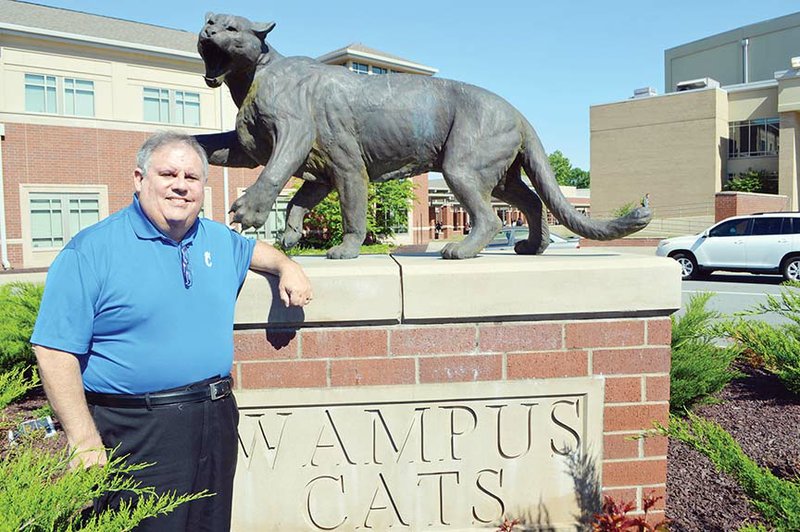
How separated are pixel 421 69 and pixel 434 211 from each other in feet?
44.3

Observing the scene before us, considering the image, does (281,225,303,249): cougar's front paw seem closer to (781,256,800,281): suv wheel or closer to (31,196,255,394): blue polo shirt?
(31,196,255,394): blue polo shirt

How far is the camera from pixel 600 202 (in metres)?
39.4

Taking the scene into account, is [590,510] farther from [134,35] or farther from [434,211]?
[434,211]

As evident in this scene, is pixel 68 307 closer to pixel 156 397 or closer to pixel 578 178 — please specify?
pixel 156 397

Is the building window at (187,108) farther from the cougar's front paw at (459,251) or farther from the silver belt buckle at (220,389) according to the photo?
the silver belt buckle at (220,389)

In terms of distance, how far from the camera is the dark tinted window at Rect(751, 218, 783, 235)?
46.2 feet

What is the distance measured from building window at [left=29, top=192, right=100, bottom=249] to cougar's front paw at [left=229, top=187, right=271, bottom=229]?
2202 centimetres

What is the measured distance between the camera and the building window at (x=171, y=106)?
24.2 meters

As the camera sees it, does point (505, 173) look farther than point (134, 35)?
No

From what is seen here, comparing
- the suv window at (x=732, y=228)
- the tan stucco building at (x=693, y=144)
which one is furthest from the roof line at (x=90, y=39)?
the tan stucco building at (x=693, y=144)

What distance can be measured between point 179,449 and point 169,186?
89 cm

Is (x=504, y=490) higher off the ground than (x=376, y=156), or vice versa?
(x=376, y=156)

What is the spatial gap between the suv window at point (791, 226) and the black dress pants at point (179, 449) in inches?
584

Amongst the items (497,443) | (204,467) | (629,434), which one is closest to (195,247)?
(204,467)
